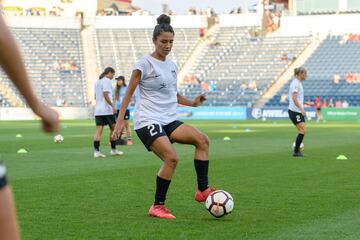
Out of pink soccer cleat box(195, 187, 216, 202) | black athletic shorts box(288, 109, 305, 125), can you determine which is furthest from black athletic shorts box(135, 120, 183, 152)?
black athletic shorts box(288, 109, 305, 125)

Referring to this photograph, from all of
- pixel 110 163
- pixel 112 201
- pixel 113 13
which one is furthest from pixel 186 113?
pixel 112 201

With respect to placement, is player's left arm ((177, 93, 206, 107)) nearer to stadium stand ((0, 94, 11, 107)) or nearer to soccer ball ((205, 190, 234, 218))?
soccer ball ((205, 190, 234, 218))

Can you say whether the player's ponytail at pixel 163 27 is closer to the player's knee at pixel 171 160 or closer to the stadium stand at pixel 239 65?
the player's knee at pixel 171 160

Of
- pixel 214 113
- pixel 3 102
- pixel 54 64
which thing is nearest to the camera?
pixel 214 113

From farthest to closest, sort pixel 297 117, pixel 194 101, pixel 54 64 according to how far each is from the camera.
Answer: pixel 54 64, pixel 297 117, pixel 194 101

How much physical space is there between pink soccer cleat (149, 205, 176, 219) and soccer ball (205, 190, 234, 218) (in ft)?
1.41

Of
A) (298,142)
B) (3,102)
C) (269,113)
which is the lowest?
(269,113)

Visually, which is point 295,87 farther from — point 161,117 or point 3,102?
point 3,102

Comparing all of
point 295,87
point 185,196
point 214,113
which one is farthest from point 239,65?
point 185,196

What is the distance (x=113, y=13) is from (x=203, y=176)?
6508 centimetres

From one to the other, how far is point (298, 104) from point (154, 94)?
10276 mm

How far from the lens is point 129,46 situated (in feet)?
225

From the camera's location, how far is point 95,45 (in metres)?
68.6

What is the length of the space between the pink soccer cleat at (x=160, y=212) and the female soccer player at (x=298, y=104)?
10448mm
